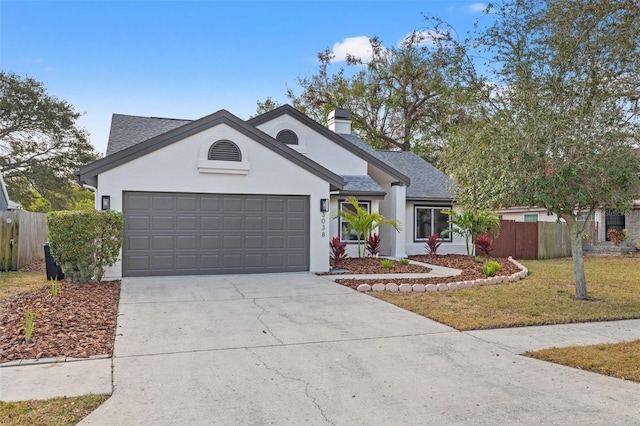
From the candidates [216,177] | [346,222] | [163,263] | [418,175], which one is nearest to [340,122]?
[418,175]

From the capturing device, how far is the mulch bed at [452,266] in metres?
11.3

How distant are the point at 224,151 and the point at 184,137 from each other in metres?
1.06

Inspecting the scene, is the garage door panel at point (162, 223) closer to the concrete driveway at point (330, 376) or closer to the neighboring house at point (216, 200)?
the neighboring house at point (216, 200)

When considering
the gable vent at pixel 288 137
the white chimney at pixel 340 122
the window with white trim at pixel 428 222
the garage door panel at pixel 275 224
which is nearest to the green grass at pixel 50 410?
the garage door panel at pixel 275 224

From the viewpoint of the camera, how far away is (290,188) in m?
13.1

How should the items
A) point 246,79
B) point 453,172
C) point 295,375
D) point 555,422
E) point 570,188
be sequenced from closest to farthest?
point 555,422 → point 295,375 → point 570,188 → point 453,172 → point 246,79

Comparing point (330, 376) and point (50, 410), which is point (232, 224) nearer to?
point (330, 376)

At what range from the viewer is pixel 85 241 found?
1047 centimetres

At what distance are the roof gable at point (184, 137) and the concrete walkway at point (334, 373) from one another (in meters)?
4.48

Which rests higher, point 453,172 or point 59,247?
point 453,172

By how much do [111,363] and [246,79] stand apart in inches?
603

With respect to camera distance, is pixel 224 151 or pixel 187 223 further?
pixel 224 151

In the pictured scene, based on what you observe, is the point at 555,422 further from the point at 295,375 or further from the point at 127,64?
the point at 127,64

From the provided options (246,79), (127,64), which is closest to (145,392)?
A: (127,64)
